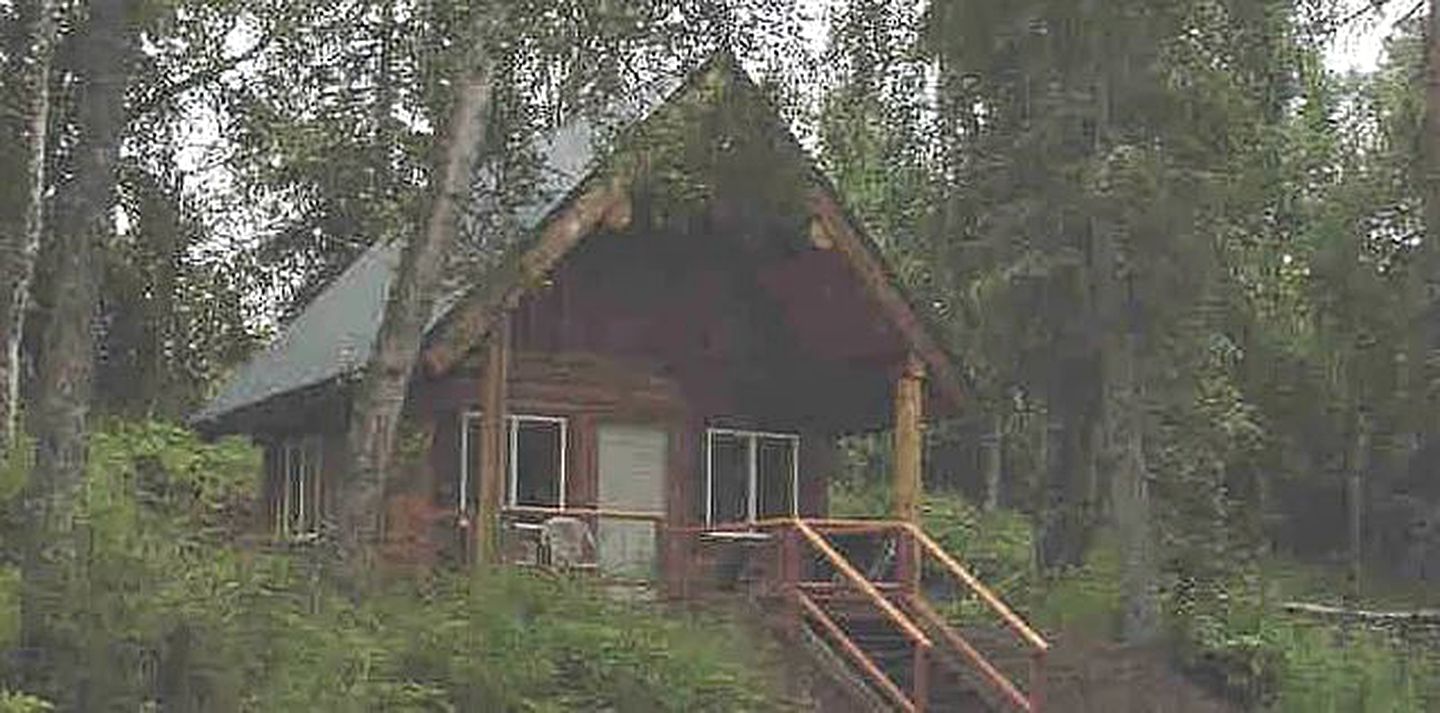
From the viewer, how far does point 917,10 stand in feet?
57.3

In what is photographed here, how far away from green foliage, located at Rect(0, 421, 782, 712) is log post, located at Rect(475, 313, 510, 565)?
182cm

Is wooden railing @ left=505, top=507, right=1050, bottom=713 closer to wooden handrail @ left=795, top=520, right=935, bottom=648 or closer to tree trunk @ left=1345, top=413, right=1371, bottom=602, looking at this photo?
wooden handrail @ left=795, top=520, right=935, bottom=648

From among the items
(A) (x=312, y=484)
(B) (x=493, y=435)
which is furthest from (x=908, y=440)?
(A) (x=312, y=484)

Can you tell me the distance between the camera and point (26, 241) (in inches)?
675

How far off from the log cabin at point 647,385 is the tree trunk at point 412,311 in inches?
79.3

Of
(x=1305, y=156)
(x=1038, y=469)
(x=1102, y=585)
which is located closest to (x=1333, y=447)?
(x=1305, y=156)

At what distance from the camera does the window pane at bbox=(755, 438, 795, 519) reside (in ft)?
70.4

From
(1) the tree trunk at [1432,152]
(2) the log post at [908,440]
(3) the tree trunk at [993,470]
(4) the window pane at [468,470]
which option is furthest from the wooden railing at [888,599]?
(3) the tree trunk at [993,470]

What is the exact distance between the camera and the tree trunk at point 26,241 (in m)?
16.5

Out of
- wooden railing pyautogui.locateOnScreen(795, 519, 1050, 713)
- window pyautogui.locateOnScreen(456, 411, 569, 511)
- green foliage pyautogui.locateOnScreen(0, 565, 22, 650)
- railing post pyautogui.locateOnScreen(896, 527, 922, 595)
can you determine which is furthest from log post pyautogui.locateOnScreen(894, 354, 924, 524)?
green foliage pyautogui.locateOnScreen(0, 565, 22, 650)

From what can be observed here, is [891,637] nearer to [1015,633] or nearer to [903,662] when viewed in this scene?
[903,662]

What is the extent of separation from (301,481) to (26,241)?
694cm

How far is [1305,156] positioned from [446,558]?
16929mm

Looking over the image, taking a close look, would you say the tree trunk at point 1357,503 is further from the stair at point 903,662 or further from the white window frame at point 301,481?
the stair at point 903,662
